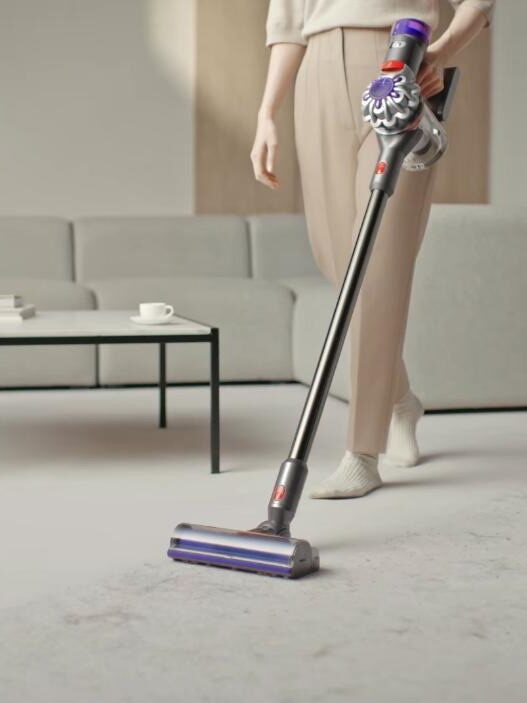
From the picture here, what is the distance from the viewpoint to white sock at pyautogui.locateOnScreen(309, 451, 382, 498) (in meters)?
2.36

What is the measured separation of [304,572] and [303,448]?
19 cm

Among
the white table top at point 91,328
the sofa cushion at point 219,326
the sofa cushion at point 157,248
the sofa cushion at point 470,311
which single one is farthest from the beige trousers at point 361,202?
the sofa cushion at point 157,248

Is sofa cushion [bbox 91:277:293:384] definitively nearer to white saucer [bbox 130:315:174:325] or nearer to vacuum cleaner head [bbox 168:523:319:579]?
white saucer [bbox 130:315:174:325]

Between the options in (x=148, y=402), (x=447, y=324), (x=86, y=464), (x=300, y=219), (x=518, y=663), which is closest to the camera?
(x=518, y=663)

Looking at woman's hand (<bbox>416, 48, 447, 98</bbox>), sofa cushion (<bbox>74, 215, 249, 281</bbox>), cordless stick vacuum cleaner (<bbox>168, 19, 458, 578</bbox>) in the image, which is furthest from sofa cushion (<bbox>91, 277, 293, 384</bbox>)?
cordless stick vacuum cleaner (<bbox>168, 19, 458, 578</bbox>)

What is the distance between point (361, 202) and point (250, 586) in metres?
0.95

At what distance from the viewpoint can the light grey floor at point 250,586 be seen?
1.35 metres

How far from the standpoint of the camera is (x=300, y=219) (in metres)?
4.93

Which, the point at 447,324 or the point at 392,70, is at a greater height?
the point at 392,70

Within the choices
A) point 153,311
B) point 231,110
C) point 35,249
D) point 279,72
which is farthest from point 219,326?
point 231,110

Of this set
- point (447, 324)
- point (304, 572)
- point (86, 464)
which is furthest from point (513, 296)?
point (304, 572)

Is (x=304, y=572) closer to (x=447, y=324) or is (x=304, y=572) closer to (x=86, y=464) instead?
(x=86, y=464)

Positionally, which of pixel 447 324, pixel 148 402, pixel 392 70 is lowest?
pixel 148 402

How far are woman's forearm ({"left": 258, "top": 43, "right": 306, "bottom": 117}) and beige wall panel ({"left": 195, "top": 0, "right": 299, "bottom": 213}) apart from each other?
11.0ft
